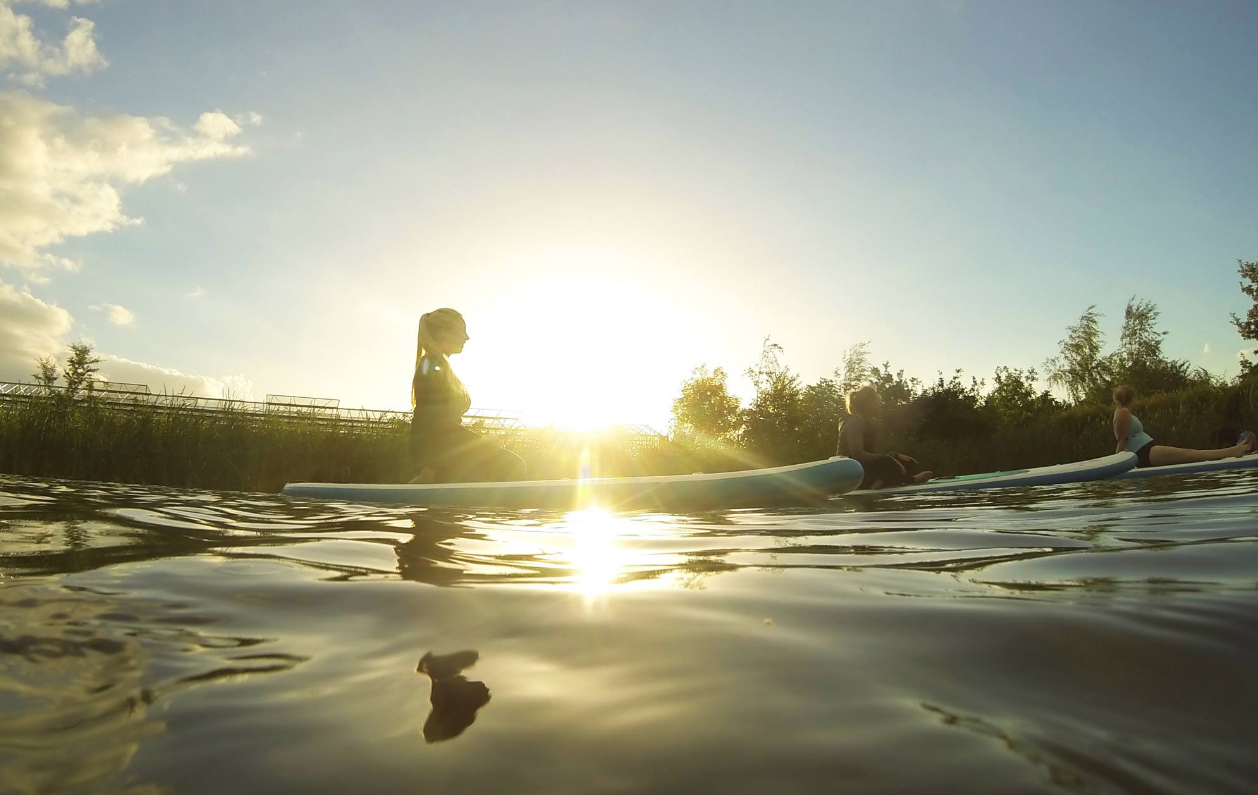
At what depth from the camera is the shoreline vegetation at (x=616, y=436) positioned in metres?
9.80

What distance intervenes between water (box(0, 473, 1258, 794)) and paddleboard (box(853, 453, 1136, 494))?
5.74 m

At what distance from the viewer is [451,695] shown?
1.08 meters

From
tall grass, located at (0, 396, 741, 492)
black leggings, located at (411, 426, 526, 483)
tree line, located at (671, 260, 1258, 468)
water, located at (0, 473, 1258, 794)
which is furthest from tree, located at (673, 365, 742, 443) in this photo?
water, located at (0, 473, 1258, 794)

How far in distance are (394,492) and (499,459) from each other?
1284mm

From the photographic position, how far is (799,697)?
101 centimetres

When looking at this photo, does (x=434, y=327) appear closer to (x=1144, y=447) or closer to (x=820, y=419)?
(x=1144, y=447)

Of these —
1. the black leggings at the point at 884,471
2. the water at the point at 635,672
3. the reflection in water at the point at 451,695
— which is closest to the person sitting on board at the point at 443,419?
the water at the point at 635,672

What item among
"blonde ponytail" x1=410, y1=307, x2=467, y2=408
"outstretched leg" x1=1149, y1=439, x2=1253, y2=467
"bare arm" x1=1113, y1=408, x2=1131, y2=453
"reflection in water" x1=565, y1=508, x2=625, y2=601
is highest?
"blonde ponytail" x1=410, y1=307, x2=467, y2=408

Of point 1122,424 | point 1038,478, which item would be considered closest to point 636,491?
point 1038,478

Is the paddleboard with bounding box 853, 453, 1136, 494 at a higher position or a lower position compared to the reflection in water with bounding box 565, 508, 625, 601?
higher

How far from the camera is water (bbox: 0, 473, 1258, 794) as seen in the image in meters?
→ 0.81

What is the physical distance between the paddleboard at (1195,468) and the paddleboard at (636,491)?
14.0ft

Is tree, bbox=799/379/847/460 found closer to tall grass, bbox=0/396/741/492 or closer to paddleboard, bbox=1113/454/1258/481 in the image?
paddleboard, bbox=1113/454/1258/481

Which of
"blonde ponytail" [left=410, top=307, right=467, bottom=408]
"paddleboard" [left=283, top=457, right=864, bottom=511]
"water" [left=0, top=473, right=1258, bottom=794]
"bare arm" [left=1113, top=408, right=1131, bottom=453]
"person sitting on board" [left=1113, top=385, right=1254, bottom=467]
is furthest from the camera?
"bare arm" [left=1113, top=408, right=1131, bottom=453]
